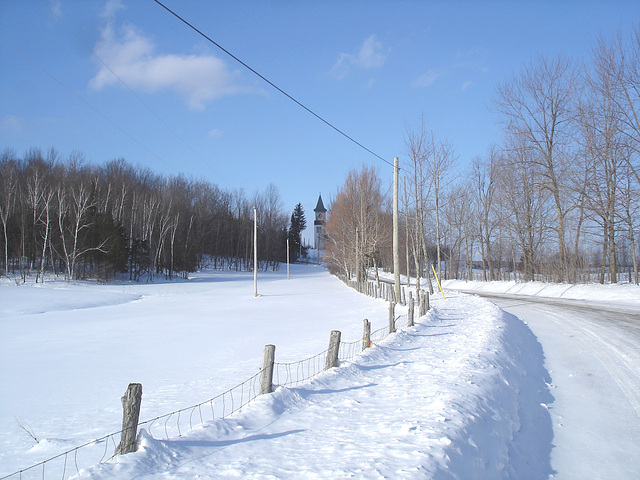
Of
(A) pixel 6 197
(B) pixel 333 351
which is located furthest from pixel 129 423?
(A) pixel 6 197

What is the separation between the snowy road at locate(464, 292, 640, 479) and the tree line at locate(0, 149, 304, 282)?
39463 millimetres

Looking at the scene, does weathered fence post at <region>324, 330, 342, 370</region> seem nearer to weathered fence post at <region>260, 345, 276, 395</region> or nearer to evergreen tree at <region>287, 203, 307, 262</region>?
weathered fence post at <region>260, 345, 276, 395</region>

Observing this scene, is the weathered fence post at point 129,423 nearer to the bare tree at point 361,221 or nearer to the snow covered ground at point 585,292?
the snow covered ground at point 585,292

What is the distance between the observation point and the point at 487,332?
1072 centimetres

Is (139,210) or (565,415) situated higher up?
(139,210)

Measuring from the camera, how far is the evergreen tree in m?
108

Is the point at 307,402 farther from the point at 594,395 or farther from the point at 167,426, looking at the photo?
the point at 594,395

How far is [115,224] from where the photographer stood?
49.8 m

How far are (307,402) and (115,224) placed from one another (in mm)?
50184

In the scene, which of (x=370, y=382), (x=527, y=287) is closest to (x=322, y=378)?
(x=370, y=382)

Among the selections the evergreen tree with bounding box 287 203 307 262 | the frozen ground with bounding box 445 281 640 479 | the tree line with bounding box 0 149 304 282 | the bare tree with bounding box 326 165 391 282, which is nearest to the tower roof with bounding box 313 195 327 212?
the evergreen tree with bounding box 287 203 307 262

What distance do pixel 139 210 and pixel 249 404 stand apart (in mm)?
56178

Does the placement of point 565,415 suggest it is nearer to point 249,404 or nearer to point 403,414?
point 403,414

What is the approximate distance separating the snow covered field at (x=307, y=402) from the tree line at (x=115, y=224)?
3088cm
